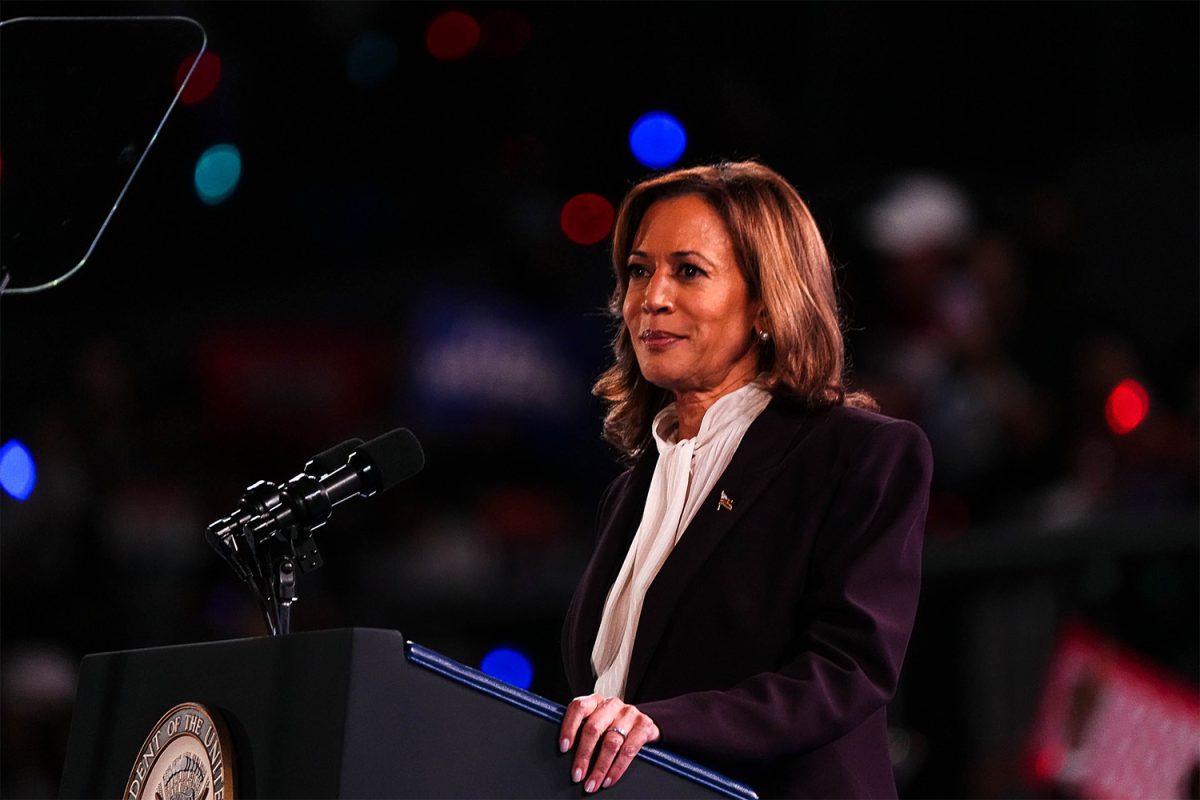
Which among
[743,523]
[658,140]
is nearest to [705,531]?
[743,523]

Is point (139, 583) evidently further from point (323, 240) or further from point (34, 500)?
point (323, 240)

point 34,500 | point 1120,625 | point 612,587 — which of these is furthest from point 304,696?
point 34,500

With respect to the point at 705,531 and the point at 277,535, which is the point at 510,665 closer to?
the point at 705,531

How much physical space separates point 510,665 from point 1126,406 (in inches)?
71.9

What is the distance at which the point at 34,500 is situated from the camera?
19.1 feet

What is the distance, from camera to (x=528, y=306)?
6.70 meters

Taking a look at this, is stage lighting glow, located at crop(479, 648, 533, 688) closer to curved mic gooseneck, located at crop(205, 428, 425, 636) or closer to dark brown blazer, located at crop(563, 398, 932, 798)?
dark brown blazer, located at crop(563, 398, 932, 798)

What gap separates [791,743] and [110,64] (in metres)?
1.27

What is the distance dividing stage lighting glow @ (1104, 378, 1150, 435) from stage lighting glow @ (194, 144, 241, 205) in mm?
4476

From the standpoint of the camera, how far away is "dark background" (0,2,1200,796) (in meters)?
3.54

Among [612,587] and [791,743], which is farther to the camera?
[612,587]

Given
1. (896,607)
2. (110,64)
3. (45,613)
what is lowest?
(45,613)

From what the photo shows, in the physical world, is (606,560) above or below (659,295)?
below

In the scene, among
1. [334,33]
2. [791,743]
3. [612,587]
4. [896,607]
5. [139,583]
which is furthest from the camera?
[334,33]
